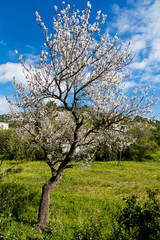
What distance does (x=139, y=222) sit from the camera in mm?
2922

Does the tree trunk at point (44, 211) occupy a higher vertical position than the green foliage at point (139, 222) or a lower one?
lower

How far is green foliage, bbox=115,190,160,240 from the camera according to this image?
8.82 ft

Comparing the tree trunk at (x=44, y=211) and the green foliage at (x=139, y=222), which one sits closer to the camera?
the green foliage at (x=139, y=222)

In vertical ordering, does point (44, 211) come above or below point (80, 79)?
below

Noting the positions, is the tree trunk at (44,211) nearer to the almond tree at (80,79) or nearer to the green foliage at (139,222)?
the almond tree at (80,79)

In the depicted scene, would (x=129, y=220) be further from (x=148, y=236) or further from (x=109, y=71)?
(x=109, y=71)

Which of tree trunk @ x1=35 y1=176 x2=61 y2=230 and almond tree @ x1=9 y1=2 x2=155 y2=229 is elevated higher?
almond tree @ x1=9 y1=2 x2=155 y2=229

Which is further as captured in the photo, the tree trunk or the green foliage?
the tree trunk

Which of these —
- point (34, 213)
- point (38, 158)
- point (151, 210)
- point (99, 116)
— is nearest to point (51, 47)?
point (99, 116)

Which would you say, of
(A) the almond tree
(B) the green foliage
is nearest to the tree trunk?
(A) the almond tree

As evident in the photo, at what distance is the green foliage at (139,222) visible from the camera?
2.69 metres

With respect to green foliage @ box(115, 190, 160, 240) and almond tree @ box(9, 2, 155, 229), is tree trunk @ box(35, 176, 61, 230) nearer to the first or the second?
almond tree @ box(9, 2, 155, 229)

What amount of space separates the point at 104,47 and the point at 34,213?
8069 millimetres

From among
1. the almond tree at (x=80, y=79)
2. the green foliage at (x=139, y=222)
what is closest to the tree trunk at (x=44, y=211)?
the almond tree at (x=80, y=79)
